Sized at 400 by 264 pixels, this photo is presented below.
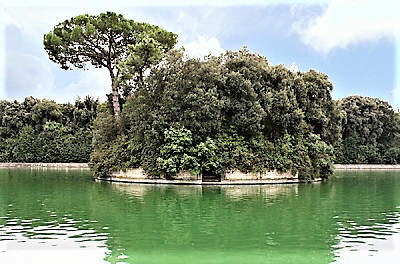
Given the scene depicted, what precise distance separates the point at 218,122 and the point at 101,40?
37.3 ft

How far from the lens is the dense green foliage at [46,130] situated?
4909cm

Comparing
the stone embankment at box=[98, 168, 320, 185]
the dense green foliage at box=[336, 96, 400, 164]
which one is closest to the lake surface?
the stone embankment at box=[98, 168, 320, 185]

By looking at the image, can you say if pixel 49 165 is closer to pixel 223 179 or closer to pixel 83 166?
pixel 83 166

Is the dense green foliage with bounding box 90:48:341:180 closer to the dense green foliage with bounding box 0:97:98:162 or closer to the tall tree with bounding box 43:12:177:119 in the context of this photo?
the tall tree with bounding box 43:12:177:119

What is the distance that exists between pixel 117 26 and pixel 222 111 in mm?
9918

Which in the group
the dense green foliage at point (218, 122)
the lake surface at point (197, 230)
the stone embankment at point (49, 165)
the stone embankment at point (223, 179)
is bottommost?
the lake surface at point (197, 230)

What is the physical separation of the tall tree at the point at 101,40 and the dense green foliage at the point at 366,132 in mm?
28127

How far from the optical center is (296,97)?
28453 mm

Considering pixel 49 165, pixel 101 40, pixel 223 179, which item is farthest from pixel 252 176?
pixel 49 165

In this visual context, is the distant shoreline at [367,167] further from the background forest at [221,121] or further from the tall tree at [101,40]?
the tall tree at [101,40]

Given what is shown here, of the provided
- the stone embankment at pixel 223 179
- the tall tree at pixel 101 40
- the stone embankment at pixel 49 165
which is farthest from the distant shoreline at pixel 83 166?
the stone embankment at pixel 223 179

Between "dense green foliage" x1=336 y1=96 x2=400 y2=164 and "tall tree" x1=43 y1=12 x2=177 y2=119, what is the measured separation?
28127 millimetres

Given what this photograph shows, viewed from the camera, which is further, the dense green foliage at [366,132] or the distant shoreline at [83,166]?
the dense green foliage at [366,132]

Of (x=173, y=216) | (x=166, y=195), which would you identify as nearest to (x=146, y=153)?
(x=166, y=195)
